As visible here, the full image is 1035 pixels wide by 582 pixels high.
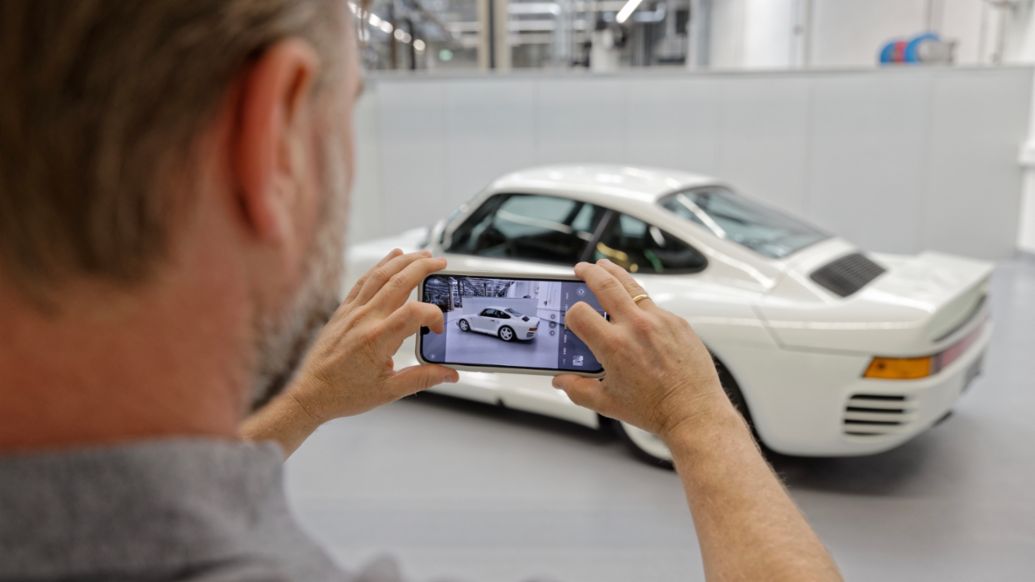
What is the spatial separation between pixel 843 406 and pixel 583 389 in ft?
6.10

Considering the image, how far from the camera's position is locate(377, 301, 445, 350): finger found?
3.70ft

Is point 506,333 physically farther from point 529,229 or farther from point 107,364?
point 529,229

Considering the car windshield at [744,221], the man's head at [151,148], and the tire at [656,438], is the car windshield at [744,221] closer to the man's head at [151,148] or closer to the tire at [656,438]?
the tire at [656,438]

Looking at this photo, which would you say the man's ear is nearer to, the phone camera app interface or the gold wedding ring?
the gold wedding ring

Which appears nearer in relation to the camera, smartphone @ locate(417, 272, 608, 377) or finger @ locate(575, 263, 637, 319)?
finger @ locate(575, 263, 637, 319)

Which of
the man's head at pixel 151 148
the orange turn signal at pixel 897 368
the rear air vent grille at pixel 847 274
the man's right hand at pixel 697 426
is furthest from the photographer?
the rear air vent grille at pixel 847 274

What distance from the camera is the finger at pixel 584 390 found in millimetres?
1165

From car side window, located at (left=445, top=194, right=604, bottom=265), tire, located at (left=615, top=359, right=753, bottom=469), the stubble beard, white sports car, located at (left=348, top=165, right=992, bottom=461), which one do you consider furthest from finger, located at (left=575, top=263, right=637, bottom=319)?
car side window, located at (left=445, top=194, right=604, bottom=265)

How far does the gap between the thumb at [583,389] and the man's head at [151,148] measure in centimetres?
70

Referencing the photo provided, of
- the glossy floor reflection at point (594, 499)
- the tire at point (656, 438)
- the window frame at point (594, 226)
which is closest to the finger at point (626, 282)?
the glossy floor reflection at point (594, 499)

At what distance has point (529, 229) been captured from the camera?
3385 mm

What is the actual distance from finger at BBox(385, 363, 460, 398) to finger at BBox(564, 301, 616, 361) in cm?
24

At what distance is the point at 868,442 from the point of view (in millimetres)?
2705

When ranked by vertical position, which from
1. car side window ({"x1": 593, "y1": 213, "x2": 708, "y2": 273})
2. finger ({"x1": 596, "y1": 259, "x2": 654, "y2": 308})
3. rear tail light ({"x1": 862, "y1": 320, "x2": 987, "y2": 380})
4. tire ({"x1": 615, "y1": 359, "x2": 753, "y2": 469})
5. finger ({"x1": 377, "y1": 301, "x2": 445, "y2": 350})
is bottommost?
tire ({"x1": 615, "y1": 359, "x2": 753, "y2": 469})
